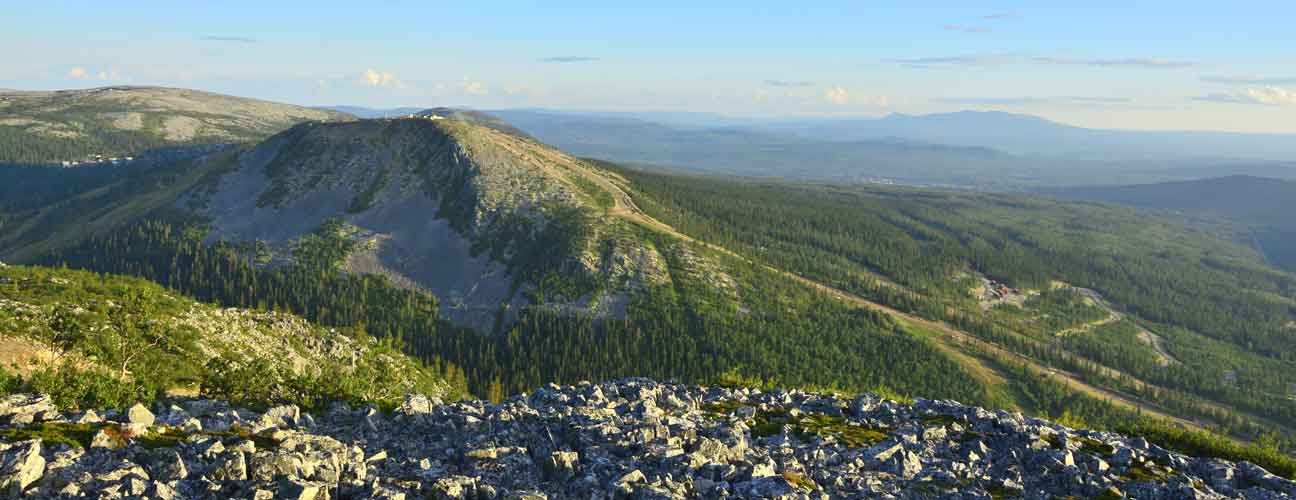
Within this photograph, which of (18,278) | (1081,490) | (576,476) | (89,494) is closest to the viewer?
(89,494)

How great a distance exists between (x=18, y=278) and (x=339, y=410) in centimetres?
7878

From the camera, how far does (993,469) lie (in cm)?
5691

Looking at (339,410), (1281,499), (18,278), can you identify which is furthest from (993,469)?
(18,278)

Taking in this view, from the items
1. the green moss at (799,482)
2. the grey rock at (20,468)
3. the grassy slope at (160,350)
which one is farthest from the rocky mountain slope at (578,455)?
the grassy slope at (160,350)

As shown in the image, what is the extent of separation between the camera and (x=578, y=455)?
5259 centimetres

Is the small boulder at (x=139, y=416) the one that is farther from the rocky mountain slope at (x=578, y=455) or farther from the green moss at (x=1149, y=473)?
the green moss at (x=1149, y=473)

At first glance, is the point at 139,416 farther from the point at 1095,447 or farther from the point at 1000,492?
the point at 1095,447

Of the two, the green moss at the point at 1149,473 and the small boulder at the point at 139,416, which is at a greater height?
the small boulder at the point at 139,416

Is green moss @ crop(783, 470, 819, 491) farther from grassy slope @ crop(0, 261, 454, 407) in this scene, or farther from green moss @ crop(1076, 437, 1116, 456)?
grassy slope @ crop(0, 261, 454, 407)

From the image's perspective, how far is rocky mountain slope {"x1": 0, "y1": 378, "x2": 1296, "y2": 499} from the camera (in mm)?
40375

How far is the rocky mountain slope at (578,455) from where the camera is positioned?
40375mm

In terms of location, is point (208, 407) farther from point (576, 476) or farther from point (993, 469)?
point (993, 469)

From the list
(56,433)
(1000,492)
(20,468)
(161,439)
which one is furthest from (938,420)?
(56,433)

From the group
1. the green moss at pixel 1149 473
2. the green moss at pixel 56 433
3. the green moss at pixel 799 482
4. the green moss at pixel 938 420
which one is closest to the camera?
the green moss at pixel 56 433
